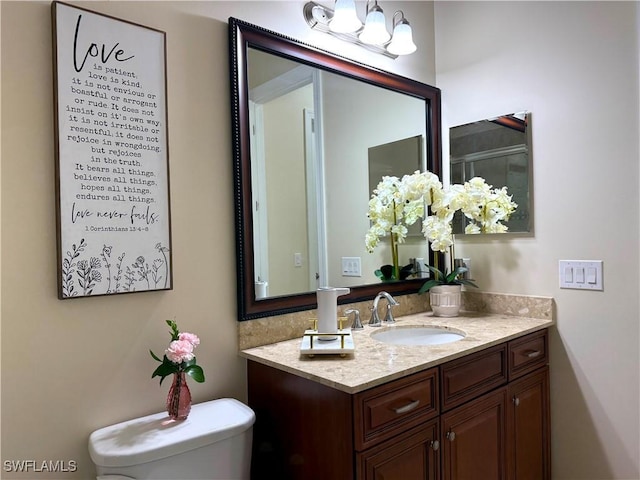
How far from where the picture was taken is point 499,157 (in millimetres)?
2049

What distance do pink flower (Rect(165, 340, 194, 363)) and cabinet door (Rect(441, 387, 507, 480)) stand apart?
0.81 metres

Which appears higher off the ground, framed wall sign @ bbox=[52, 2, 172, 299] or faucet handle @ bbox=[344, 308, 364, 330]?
framed wall sign @ bbox=[52, 2, 172, 299]

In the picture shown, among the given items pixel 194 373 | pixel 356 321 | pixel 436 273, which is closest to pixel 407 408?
pixel 356 321

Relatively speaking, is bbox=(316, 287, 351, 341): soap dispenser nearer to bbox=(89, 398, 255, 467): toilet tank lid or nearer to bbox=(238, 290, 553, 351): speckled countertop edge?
bbox=(238, 290, 553, 351): speckled countertop edge

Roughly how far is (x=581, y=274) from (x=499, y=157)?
0.62 metres

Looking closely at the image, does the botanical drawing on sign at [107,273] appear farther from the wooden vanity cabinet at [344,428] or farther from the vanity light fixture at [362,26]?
the vanity light fixture at [362,26]

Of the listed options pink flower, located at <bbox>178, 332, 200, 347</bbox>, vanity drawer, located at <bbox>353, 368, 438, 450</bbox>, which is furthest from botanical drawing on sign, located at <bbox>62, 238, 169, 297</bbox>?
vanity drawer, located at <bbox>353, 368, 438, 450</bbox>

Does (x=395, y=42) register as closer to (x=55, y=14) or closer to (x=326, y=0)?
(x=326, y=0)

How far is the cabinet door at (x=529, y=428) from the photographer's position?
5.57 ft

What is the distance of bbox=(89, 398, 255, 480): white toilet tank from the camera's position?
1109 mm

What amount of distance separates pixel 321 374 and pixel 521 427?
99 centimetres

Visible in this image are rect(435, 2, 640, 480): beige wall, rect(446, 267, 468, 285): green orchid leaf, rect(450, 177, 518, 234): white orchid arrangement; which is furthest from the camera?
rect(446, 267, 468, 285): green orchid leaf

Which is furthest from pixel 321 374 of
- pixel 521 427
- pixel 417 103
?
pixel 417 103

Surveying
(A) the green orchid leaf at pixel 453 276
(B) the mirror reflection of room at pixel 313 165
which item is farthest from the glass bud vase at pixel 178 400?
(A) the green orchid leaf at pixel 453 276
